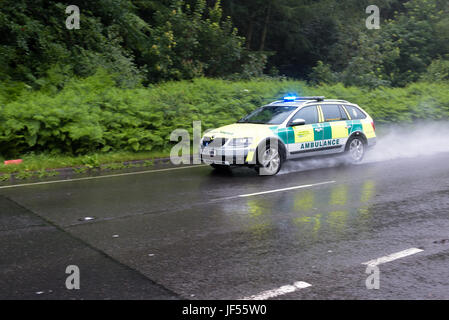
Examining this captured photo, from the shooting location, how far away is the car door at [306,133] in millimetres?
12289

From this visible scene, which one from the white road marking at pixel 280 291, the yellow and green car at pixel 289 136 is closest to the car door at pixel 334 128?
the yellow and green car at pixel 289 136

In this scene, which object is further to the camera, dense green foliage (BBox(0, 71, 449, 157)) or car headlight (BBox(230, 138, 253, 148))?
dense green foliage (BBox(0, 71, 449, 157))

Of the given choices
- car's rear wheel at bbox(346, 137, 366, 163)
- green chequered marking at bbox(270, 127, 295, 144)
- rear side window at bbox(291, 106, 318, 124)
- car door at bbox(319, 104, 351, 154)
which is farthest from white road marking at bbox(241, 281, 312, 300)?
car's rear wheel at bbox(346, 137, 366, 163)

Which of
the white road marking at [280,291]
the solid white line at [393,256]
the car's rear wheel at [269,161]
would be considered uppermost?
the car's rear wheel at [269,161]

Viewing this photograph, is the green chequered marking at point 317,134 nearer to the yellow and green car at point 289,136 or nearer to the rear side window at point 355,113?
the yellow and green car at point 289,136

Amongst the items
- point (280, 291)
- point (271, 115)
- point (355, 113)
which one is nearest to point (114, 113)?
point (271, 115)

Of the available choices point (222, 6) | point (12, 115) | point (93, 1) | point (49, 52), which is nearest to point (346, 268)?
point (12, 115)

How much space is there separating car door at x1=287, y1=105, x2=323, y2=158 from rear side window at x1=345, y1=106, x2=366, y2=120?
1336 mm

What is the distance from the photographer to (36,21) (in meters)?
18.4

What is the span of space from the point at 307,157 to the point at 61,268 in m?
7.99

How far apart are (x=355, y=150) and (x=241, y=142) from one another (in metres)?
3.79

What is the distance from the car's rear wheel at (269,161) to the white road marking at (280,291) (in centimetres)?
647

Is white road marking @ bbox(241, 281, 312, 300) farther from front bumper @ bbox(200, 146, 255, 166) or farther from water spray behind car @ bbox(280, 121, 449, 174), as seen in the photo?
water spray behind car @ bbox(280, 121, 449, 174)

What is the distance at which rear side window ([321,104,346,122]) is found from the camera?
13094 mm
